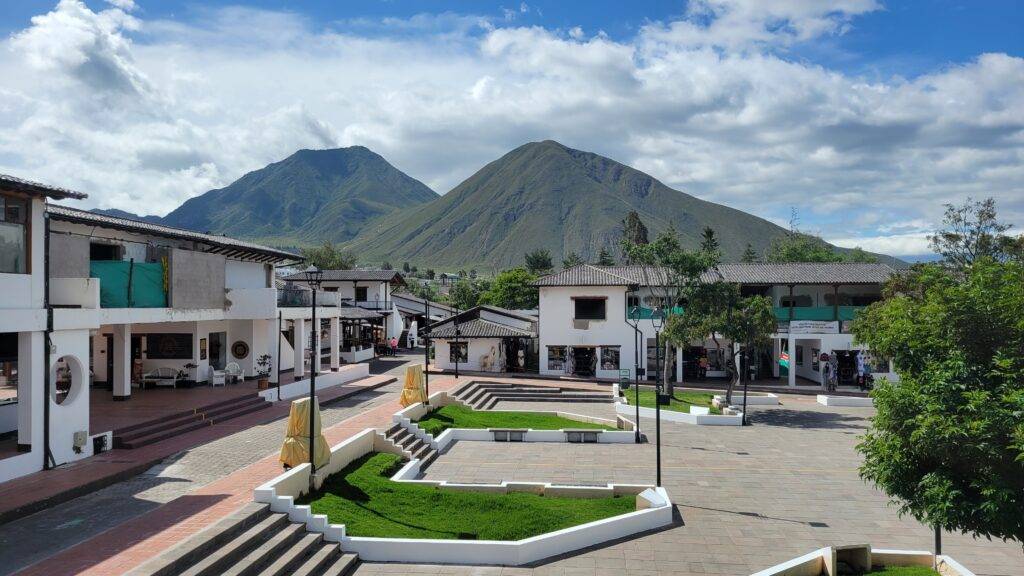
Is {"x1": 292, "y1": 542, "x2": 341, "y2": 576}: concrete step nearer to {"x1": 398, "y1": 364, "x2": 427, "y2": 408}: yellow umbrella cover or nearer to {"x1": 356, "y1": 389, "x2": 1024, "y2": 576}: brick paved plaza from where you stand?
{"x1": 356, "y1": 389, "x2": 1024, "y2": 576}: brick paved plaza

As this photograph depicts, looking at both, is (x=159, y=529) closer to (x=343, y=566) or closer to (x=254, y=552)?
(x=254, y=552)

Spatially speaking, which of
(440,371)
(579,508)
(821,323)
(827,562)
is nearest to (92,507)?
(579,508)

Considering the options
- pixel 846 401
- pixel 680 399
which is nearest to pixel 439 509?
pixel 680 399

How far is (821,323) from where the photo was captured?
3472cm

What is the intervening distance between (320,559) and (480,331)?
2658 cm

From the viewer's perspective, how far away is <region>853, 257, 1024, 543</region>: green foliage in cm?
785

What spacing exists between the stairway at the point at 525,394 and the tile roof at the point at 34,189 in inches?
682

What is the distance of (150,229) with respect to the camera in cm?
2075

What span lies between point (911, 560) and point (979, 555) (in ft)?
6.98

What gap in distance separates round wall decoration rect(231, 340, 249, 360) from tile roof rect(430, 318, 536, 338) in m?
12.0

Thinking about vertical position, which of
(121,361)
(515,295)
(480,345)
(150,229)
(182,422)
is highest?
(150,229)

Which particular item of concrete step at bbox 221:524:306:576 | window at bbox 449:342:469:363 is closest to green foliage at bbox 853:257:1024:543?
concrete step at bbox 221:524:306:576

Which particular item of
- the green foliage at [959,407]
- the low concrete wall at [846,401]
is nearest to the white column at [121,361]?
the green foliage at [959,407]

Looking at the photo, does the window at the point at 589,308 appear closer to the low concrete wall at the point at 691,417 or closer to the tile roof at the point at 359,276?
the low concrete wall at the point at 691,417
